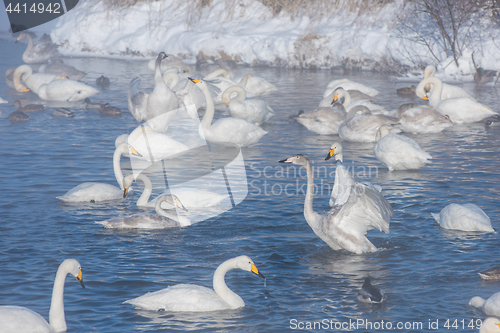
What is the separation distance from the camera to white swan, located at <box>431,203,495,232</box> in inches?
336

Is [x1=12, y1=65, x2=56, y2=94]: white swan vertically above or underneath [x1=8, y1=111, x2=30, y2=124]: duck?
above

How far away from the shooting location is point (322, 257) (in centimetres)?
812

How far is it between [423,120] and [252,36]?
17621 mm

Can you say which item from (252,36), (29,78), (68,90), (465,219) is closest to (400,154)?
(465,219)

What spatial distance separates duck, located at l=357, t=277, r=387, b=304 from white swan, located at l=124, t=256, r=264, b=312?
4.27 feet

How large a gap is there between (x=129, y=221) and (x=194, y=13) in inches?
1102

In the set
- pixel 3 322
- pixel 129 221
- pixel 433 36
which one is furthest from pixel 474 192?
pixel 433 36

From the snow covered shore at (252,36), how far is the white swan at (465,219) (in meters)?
17.5

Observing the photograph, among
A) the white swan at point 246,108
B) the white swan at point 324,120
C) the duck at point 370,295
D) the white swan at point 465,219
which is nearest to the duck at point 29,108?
the white swan at point 246,108

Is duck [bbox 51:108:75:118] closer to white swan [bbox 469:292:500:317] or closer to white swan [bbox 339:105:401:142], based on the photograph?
white swan [bbox 339:105:401:142]

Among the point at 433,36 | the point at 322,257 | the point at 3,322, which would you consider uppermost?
the point at 433,36

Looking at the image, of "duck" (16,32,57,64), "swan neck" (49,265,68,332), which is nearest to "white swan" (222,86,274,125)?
"swan neck" (49,265,68,332)

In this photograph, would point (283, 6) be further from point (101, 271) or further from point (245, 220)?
point (101, 271)

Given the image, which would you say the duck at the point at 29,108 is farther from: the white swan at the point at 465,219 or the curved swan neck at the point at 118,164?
the white swan at the point at 465,219
